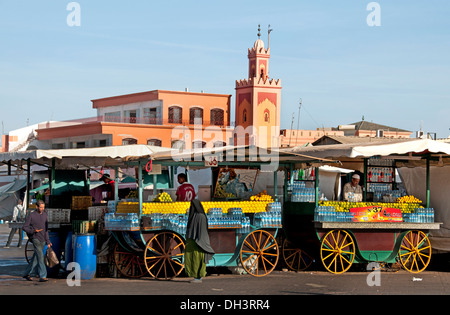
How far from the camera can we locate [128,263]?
1341 cm

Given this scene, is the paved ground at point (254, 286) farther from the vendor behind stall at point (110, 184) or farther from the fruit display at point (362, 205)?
the vendor behind stall at point (110, 184)

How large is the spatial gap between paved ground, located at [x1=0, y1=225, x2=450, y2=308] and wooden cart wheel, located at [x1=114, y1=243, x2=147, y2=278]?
15.5 inches

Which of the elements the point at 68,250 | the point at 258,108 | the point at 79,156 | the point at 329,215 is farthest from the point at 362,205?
the point at 258,108

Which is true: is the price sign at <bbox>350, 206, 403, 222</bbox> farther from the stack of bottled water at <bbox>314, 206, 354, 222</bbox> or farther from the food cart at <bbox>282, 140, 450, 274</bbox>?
the stack of bottled water at <bbox>314, 206, 354, 222</bbox>

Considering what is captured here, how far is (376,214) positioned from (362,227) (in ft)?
1.38

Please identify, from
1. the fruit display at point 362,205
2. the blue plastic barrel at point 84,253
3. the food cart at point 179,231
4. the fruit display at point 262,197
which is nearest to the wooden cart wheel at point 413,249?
the fruit display at point 362,205

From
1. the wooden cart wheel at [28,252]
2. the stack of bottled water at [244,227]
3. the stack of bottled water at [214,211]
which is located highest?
the stack of bottled water at [214,211]

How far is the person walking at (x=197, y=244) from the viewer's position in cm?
1227

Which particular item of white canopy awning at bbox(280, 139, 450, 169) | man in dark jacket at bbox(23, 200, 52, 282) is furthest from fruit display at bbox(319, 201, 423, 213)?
man in dark jacket at bbox(23, 200, 52, 282)

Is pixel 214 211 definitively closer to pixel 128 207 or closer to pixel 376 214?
pixel 128 207

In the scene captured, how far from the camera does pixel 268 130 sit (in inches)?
2264

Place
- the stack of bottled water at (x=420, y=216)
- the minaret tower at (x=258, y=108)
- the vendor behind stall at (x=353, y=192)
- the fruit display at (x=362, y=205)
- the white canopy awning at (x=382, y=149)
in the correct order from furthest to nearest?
1. the minaret tower at (x=258, y=108)
2. the vendor behind stall at (x=353, y=192)
3. the stack of bottled water at (x=420, y=216)
4. the fruit display at (x=362, y=205)
5. the white canopy awning at (x=382, y=149)

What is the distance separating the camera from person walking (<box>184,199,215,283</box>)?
12.3m
